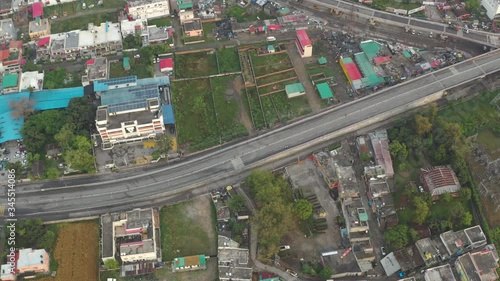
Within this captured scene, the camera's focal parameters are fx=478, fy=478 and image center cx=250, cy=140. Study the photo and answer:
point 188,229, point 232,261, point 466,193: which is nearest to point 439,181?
point 466,193

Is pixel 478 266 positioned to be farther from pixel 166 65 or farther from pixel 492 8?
pixel 166 65

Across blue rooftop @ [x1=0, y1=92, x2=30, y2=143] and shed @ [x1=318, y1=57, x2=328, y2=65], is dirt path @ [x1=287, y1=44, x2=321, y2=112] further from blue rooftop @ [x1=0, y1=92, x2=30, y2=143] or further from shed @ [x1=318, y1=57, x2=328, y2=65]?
blue rooftop @ [x1=0, y1=92, x2=30, y2=143]

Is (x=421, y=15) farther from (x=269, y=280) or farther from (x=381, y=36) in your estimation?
(x=269, y=280)

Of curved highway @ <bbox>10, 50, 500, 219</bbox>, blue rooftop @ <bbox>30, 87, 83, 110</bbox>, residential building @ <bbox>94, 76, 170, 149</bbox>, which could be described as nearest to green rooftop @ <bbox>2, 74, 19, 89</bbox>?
blue rooftop @ <bbox>30, 87, 83, 110</bbox>

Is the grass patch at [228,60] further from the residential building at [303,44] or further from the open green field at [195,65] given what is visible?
the residential building at [303,44]

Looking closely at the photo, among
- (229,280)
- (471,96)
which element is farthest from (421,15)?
(229,280)

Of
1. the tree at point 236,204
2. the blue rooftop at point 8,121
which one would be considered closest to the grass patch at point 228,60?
the tree at point 236,204
